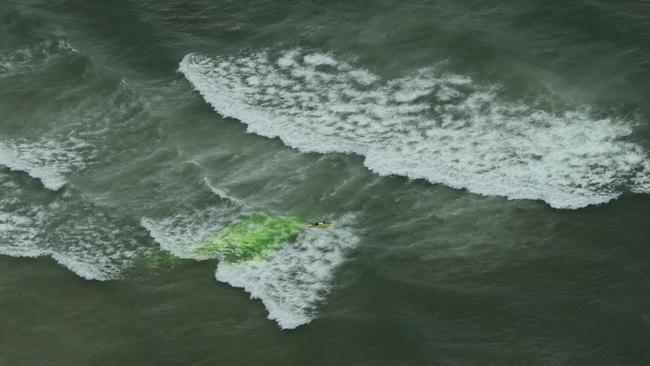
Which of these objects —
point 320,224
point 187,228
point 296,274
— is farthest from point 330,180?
point 187,228

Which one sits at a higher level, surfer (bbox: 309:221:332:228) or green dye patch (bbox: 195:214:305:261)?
surfer (bbox: 309:221:332:228)

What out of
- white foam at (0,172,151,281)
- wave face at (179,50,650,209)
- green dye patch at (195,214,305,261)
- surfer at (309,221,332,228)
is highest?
wave face at (179,50,650,209)

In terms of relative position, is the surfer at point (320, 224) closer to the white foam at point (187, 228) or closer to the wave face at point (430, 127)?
the white foam at point (187, 228)

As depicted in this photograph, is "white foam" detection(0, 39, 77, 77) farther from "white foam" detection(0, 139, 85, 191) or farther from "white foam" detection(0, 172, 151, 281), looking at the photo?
"white foam" detection(0, 172, 151, 281)

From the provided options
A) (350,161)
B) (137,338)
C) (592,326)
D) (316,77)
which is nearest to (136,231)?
(137,338)

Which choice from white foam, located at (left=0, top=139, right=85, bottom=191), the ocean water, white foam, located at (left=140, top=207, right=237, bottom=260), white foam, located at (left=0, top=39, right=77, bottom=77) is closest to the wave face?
the ocean water

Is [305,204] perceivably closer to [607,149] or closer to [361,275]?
[361,275]

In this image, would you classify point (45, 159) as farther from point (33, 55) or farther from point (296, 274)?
point (296, 274)
